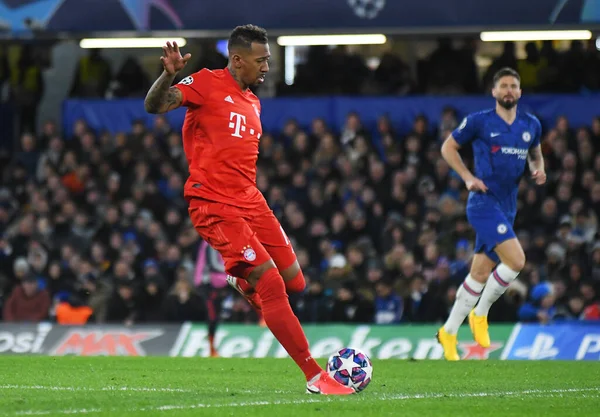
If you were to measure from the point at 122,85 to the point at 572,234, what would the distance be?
9023mm

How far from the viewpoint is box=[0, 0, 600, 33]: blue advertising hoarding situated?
1848 cm

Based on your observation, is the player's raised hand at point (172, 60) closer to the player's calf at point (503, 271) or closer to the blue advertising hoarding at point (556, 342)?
the player's calf at point (503, 271)

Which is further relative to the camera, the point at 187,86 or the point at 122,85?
the point at 122,85

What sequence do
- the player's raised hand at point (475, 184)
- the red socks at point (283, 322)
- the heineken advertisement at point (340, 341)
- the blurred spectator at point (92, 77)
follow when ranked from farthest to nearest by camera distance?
the blurred spectator at point (92, 77) < the heineken advertisement at point (340, 341) < the player's raised hand at point (475, 184) < the red socks at point (283, 322)

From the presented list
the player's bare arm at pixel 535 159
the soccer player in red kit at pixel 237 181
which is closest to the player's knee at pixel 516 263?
the player's bare arm at pixel 535 159

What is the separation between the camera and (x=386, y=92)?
21703 mm

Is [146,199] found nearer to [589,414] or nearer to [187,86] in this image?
[187,86]

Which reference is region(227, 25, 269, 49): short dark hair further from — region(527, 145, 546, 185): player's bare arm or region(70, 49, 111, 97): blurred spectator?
region(70, 49, 111, 97): blurred spectator

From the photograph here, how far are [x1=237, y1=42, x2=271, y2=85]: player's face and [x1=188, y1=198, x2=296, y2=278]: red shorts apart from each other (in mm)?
928

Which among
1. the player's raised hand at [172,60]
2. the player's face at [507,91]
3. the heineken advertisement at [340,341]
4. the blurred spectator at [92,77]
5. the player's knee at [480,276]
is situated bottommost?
the heineken advertisement at [340,341]

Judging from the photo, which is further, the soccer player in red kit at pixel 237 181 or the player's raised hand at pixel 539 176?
the player's raised hand at pixel 539 176

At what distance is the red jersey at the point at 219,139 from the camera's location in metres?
8.31

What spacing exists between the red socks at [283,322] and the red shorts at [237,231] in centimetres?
16

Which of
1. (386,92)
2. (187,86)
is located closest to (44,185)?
(386,92)
